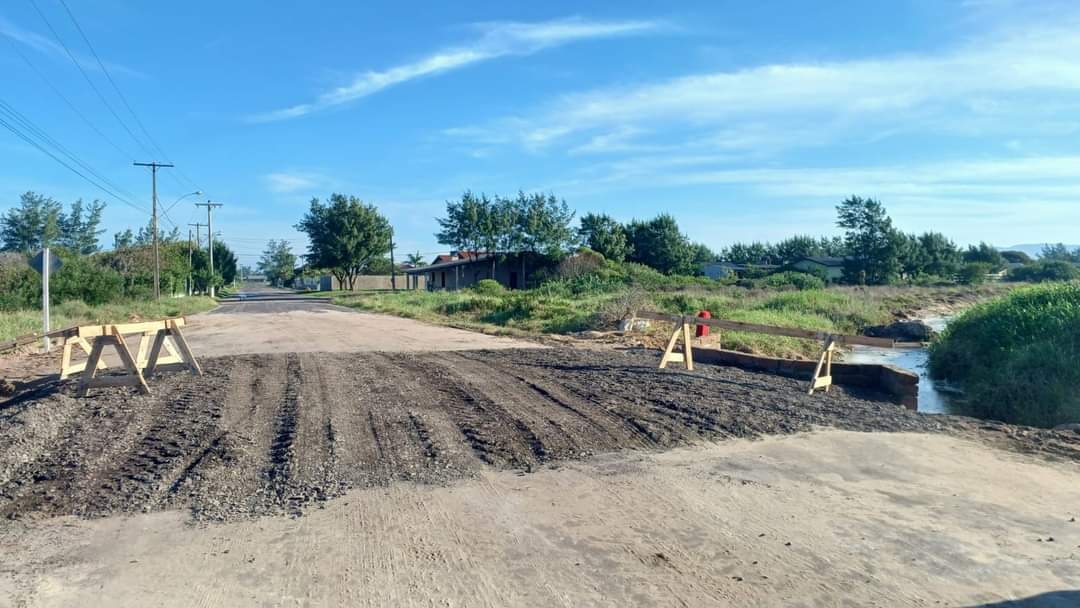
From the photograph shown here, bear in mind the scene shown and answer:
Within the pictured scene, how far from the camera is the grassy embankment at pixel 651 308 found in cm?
2294

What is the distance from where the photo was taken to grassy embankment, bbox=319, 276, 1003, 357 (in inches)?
903

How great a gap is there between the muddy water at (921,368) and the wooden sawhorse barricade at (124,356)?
12.3 meters

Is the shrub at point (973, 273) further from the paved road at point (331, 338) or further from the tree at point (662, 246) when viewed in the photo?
the paved road at point (331, 338)

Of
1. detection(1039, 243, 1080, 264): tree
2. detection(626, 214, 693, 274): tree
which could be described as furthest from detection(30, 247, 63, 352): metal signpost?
detection(1039, 243, 1080, 264): tree

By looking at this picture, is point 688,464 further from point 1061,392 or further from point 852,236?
point 852,236

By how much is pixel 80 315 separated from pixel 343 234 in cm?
5459

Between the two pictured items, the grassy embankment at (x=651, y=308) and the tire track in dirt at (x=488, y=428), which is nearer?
the tire track in dirt at (x=488, y=428)

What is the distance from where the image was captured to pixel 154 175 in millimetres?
47125

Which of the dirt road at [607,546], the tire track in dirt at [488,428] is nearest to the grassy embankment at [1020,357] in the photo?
the dirt road at [607,546]

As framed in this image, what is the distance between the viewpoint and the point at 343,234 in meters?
82.7

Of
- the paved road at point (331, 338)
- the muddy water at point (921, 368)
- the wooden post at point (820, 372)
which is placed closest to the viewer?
the wooden post at point (820, 372)

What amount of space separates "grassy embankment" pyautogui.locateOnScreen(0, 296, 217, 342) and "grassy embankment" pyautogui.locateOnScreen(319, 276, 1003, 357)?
10.7m

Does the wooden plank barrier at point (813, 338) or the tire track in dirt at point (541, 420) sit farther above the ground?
the wooden plank barrier at point (813, 338)

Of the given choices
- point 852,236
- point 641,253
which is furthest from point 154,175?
point 852,236
